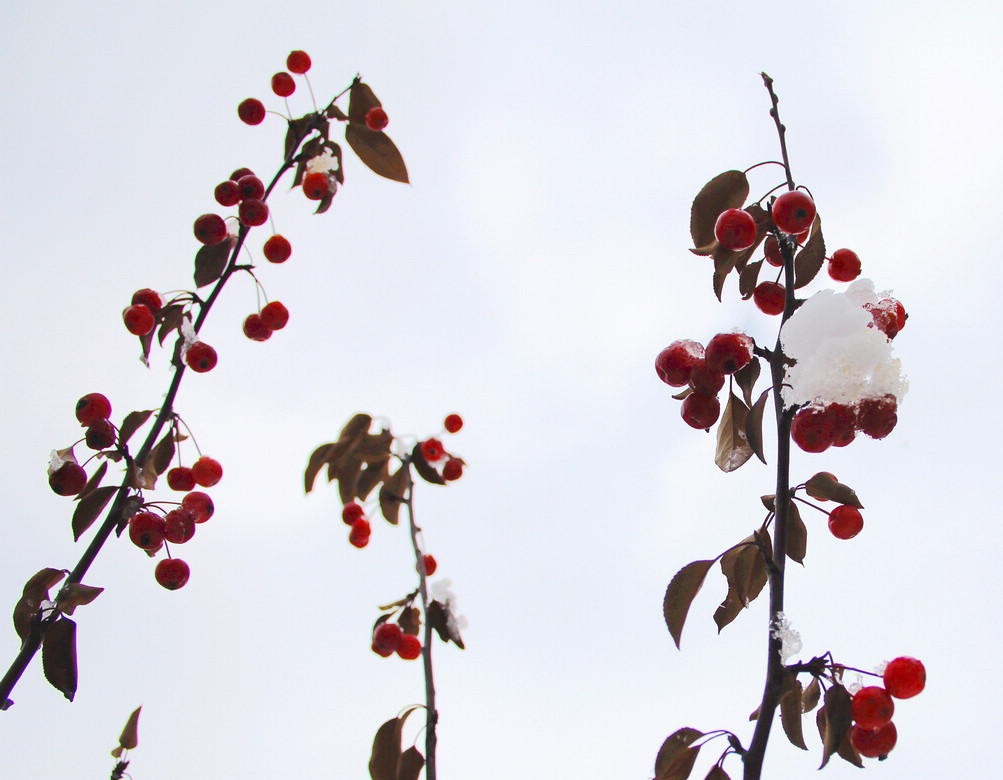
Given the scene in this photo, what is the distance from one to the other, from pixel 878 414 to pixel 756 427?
0.63 feet

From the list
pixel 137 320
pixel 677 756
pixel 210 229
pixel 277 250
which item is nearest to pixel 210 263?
pixel 210 229

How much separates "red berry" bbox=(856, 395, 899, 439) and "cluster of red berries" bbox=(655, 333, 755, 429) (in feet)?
0.59

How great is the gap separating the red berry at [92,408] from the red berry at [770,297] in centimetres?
128

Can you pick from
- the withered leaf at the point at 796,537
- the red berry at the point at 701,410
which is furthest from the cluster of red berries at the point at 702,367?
the withered leaf at the point at 796,537

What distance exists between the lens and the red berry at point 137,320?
64.4 inches

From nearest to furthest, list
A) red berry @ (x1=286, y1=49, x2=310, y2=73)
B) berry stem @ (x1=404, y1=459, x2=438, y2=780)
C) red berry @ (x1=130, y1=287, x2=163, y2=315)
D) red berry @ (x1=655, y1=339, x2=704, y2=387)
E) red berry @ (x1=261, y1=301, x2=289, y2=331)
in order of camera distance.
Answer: berry stem @ (x1=404, y1=459, x2=438, y2=780) → red berry @ (x1=655, y1=339, x2=704, y2=387) → red berry @ (x1=130, y1=287, x2=163, y2=315) → red berry @ (x1=261, y1=301, x2=289, y2=331) → red berry @ (x1=286, y1=49, x2=310, y2=73)

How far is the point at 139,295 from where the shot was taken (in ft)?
5.70

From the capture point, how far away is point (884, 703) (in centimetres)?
104

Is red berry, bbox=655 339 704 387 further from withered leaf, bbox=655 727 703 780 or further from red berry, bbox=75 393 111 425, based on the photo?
red berry, bbox=75 393 111 425

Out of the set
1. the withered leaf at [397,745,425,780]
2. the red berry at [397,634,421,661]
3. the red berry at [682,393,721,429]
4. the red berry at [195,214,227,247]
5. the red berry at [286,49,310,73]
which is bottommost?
the withered leaf at [397,745,425,780]

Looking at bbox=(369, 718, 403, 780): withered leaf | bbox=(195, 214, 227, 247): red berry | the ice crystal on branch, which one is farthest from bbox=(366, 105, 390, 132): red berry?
bbox=(369, 718, 403, 780): withered leaf

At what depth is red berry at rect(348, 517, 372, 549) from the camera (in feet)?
4.04

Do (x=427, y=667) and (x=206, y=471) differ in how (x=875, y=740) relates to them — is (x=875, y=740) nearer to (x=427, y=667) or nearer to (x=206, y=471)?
(x=427, y=667)

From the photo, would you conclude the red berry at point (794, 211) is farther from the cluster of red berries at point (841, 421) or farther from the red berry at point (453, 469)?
the red berry at point (453, 469)
